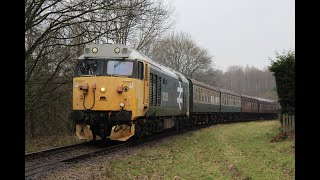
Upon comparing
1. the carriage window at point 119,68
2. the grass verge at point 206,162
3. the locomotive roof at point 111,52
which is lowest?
the grass verge at point 206,162

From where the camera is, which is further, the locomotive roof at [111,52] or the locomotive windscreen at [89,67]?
the locomotive roof at [111,52]

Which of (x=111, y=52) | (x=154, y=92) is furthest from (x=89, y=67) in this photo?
(x=154, y=92)

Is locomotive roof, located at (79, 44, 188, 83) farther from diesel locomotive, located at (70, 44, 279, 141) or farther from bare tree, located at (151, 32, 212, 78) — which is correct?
bare tree, located at (151, 32, 212, 78)

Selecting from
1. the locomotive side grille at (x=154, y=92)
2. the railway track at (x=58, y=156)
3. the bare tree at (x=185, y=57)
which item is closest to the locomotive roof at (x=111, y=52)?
the locomotive side grille at (x=154, y=92)

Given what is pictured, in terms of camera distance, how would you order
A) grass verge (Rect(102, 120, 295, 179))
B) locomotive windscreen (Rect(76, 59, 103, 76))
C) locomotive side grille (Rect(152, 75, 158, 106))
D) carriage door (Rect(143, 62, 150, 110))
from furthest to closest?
locomotive side grille (Rect(152, 75, 158, 106)) → carriage door (Rect(143, 62, 150, 110)) → locomotive windscreen (Rect(76, 59, 103, 76)) → grass verge (Rect(102, 120, 295, 179))

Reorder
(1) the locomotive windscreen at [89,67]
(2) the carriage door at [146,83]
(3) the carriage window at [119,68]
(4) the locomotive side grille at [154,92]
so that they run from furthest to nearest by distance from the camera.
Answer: (4) the locomotive side grille at [154,92] → (2) the carriage door at [146,83] → (1) the locomotive windscreen at [89,67] → (3) the carriage window at [119,68]

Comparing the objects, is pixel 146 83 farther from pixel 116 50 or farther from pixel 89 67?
pixel 89 67

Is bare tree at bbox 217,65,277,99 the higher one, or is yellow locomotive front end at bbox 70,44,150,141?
bare tree at bbox 217,65,277,99

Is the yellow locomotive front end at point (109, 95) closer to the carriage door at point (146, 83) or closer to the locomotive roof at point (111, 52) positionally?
the locomotive roof at point (111, 52)

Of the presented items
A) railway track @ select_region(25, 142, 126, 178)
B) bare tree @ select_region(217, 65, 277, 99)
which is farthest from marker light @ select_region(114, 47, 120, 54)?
bare tree @ select_region(217, 65, 277, 99)

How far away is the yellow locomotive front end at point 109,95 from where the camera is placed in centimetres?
1330

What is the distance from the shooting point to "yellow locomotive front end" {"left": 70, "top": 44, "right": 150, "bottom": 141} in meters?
13.3
